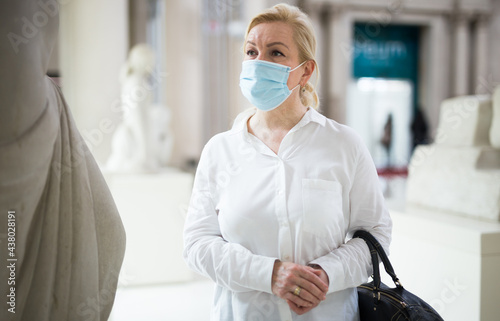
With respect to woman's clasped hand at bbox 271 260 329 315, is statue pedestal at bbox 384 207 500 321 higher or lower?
lower

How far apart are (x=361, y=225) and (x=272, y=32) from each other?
669mm

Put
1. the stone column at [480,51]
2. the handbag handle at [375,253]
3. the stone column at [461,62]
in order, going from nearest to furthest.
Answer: the handbag handle at [375,253] < the stone column at [480,51] < the stone column at [461,62]

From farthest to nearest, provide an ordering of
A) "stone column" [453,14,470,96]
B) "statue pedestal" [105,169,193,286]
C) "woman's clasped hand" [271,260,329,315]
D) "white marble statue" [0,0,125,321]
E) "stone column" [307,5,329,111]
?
"stone column" [307,5,329,111] → "stone column" [453,14,470,96] → "statue pedestal" [105,169,193,286] → "woman's clasped hand" [271,260,329,315] → "white marble statue" [0,0,125,321]

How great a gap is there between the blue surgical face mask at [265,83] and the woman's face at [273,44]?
21 mm

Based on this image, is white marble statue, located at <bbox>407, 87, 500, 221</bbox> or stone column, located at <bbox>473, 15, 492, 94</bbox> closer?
white marble statue, located at <bbox>407, 87, 500, 221</bbox>

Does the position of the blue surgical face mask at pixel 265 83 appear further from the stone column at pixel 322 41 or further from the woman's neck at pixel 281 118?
the stone column at pixel 322 41

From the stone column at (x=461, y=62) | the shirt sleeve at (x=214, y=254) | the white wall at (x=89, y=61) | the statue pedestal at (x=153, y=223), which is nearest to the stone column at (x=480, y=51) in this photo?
the stone column at (x=461, y=62)

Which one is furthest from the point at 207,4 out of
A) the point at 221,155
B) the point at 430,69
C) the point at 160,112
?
the point at 221,155

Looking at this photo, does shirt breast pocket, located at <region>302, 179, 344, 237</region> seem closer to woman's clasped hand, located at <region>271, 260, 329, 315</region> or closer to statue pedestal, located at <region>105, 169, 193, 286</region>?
woman's clasped hand, located at <region>271, 260, 329, 315</region>

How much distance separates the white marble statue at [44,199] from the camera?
1.13 meters

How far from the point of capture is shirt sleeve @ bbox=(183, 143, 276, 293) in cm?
140

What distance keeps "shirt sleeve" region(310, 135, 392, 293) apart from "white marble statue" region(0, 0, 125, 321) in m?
0.64

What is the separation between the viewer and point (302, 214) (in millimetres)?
1449

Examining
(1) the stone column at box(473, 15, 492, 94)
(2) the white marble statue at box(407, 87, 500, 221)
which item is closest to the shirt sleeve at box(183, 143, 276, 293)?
(2) the white marble statue at box(407, 87, 500, 221)
